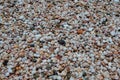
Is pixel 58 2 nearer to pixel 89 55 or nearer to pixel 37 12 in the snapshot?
pixel 37 12

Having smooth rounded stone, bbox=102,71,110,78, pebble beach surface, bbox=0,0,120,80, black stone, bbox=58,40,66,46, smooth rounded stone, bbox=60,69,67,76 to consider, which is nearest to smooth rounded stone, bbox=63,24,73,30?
pebble beach surface, bbox=0,0,120,80

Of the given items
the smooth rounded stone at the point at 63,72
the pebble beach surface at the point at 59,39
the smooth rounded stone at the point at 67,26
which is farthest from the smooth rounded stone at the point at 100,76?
the smooth rounded stone at the point at 67,26

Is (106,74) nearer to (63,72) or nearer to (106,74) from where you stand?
(106,74)

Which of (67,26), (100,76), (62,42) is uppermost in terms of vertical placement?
(67,26)

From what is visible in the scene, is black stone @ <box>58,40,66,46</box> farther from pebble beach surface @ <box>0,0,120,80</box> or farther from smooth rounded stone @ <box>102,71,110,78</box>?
smooth rounded stone @ <box>102,71,110,78</box>

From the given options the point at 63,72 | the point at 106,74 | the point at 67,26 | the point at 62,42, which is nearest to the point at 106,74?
the point at 106,74

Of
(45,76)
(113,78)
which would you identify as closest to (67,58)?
(45,76)

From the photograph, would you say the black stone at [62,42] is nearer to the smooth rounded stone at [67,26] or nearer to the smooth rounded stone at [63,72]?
the smooth rounded stone at [67,26]

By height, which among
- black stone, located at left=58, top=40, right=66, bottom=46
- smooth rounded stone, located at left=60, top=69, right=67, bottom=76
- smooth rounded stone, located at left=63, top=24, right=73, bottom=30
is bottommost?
smooth rounded stone, located at left=60, top=69, right=67, bottom=76

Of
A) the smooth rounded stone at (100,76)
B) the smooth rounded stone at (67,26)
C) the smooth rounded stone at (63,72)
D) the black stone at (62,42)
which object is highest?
the smooth rounded stone at (67,26)
